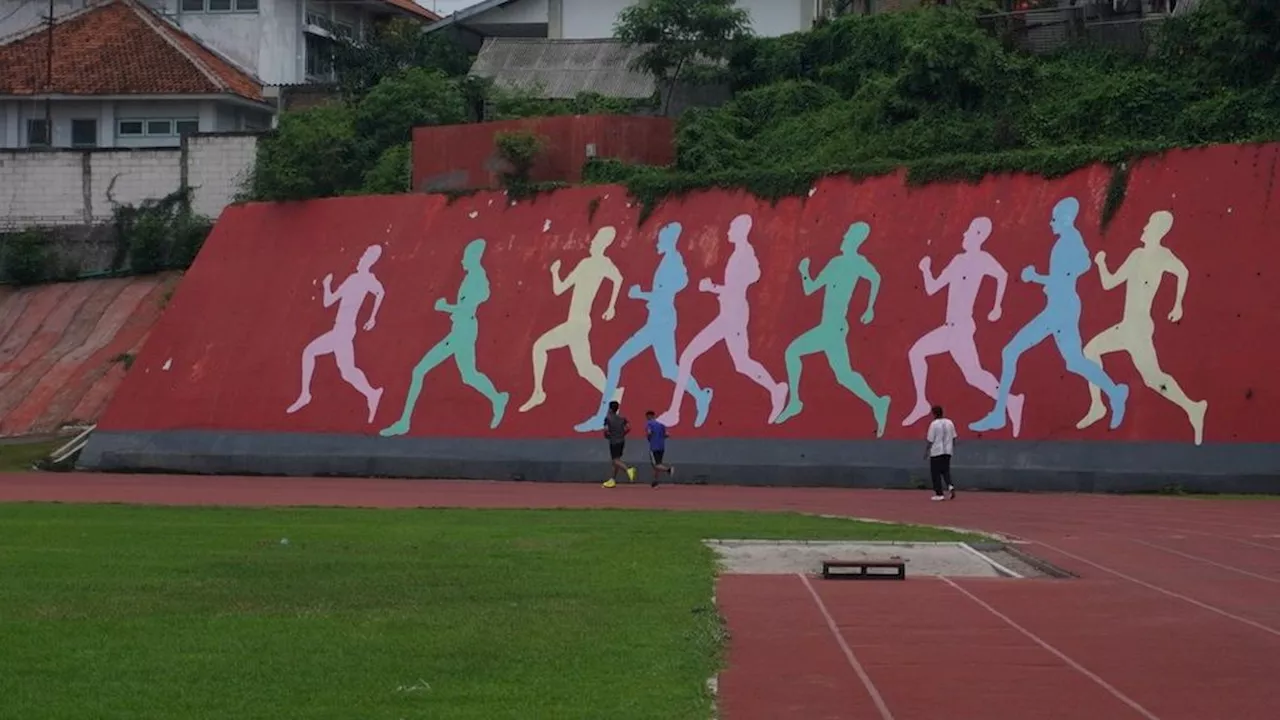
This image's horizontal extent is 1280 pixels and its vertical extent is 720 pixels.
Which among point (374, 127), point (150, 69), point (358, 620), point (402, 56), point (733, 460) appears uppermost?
point (402, 56)

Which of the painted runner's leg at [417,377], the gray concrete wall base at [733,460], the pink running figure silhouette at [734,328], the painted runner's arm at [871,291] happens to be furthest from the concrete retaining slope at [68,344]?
the painted runner's arm at [871,291]

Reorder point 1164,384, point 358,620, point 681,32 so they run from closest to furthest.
Result: 1. point 358,620
2. point 1164,384
3. point 681,32

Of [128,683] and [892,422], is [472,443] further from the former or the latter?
[128,683]

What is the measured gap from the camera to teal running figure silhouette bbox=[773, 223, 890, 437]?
30.2 m

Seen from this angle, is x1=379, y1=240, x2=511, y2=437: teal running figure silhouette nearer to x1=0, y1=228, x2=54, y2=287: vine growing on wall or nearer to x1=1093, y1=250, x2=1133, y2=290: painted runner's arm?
x1=1093, y1=250, x2=1133, y2=290: painted runner's arm

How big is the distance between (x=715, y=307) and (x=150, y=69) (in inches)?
854

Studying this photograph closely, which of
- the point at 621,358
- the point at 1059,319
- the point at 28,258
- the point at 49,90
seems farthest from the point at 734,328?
the point at 49,90

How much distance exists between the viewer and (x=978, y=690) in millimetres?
10195

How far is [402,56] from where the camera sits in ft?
162

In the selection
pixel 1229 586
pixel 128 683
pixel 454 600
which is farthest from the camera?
pixel 1229 586

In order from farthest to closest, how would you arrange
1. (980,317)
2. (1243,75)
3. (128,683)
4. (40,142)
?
(40,142), (1243,75), (980,317), (128,683)

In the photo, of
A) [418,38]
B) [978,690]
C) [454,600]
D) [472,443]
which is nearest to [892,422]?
[472,443]

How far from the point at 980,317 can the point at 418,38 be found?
24664 mm

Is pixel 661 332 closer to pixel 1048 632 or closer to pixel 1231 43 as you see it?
pixel 1231 43
